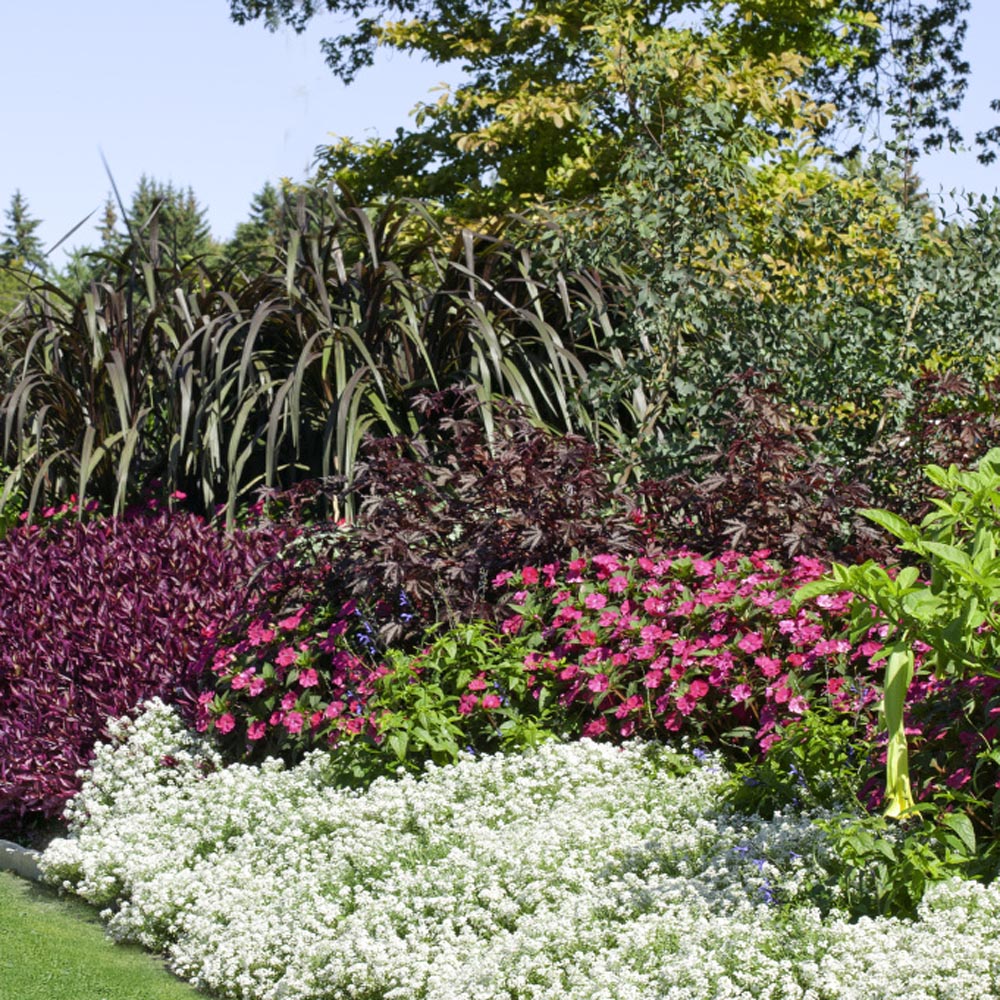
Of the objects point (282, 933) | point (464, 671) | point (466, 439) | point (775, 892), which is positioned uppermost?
point (466, 439)

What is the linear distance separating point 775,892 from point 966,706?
753 millimetres

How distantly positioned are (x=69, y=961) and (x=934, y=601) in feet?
9.45

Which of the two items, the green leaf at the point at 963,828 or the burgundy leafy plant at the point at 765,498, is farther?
the burgundy leafy plant at the point at 765,498

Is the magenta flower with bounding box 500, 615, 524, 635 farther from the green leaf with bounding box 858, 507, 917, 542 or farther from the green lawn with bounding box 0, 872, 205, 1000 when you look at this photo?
the green leaf with bounding box 858, 507, 917, 542

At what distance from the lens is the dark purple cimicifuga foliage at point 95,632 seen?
5.90 metres

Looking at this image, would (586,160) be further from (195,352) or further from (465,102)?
(195,352)

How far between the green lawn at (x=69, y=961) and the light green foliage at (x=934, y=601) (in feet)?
7.29

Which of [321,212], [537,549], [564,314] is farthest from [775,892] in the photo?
→ [321,212]

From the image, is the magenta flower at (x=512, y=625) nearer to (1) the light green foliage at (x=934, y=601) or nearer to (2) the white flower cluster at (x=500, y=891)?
(2) the white flower cluster at (x=500, y=891)

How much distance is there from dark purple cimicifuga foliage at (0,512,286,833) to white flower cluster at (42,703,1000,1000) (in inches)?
21.6

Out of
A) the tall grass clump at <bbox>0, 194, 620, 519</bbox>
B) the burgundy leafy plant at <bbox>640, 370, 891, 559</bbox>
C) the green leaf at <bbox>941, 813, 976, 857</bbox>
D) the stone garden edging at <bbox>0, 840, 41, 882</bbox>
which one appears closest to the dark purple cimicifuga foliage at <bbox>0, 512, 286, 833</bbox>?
the stone garden edging at <bbox>0, 840, 41, 882</bbox>

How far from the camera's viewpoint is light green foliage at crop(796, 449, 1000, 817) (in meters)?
3.35

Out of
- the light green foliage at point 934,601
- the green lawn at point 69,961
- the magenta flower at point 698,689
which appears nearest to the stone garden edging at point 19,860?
the green lawn at point 69,961

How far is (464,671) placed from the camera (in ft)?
16.6
